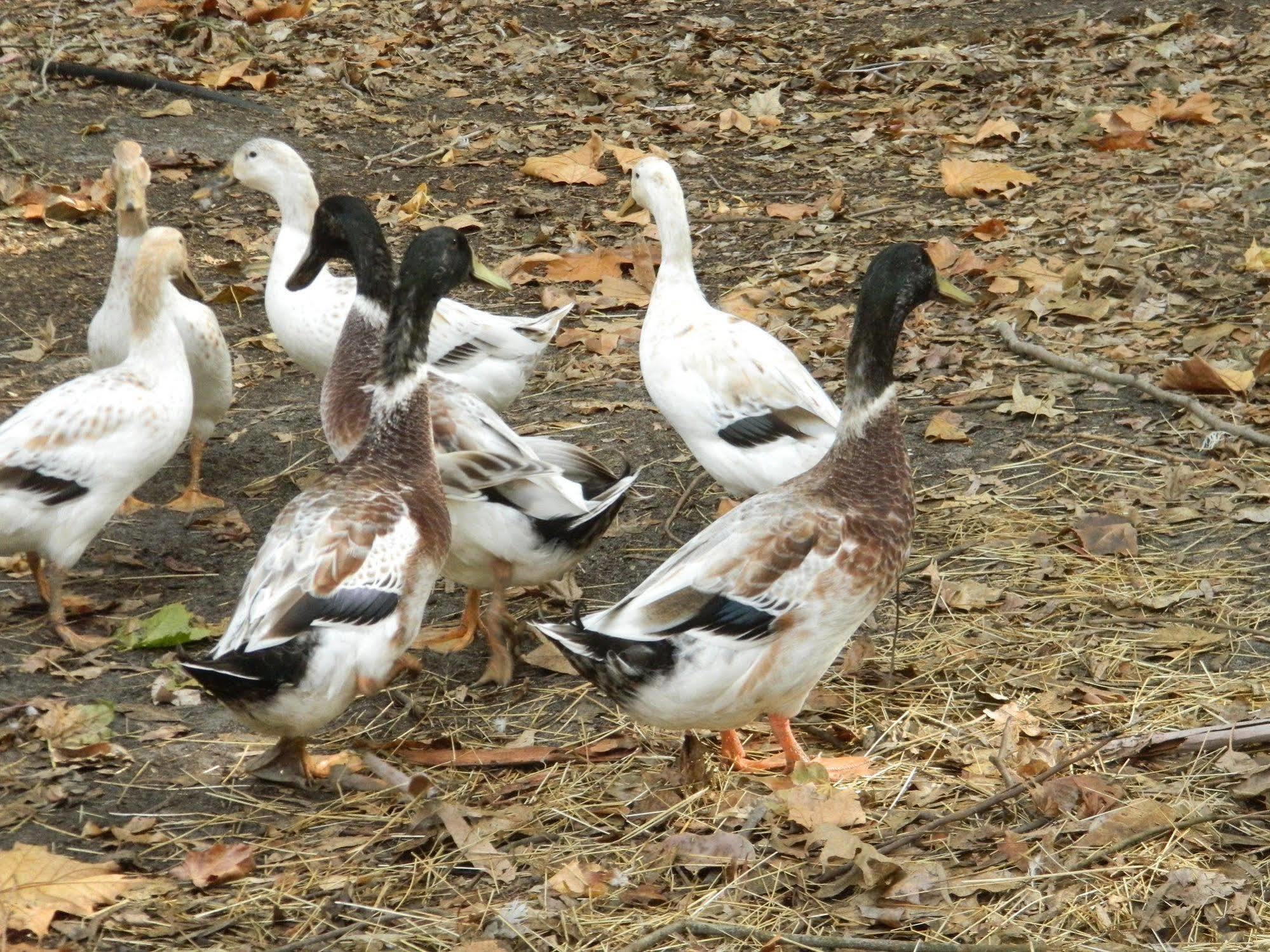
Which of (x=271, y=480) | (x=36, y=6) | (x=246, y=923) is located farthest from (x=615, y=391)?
(x=36, y=6)

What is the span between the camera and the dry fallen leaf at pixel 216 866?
3.46 meters

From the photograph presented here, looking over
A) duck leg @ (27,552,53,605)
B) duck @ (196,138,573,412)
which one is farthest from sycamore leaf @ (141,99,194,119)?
duck leg @ (27,552,53,605)

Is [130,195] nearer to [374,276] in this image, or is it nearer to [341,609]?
[374,276]

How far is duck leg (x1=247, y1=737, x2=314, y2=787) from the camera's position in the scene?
154 inches

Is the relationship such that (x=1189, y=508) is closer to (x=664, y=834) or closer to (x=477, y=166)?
(x=664, y=834)

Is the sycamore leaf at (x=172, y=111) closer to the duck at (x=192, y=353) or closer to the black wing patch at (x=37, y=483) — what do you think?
the duck at (x=192, y=353)

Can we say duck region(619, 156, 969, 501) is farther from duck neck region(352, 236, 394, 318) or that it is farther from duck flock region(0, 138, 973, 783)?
duck neck region(352, 236, 394, 318)

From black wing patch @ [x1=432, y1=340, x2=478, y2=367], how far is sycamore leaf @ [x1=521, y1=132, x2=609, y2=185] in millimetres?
2922

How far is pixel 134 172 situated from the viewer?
20.1ft

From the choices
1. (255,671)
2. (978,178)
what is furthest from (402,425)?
(978,178)

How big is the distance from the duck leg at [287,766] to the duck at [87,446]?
104cm

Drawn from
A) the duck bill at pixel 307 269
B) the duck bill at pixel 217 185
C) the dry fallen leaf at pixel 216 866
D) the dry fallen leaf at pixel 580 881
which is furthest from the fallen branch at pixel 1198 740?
the duck bill at pixel 217 185

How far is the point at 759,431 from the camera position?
4.75 meters

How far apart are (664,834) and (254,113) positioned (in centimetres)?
698
